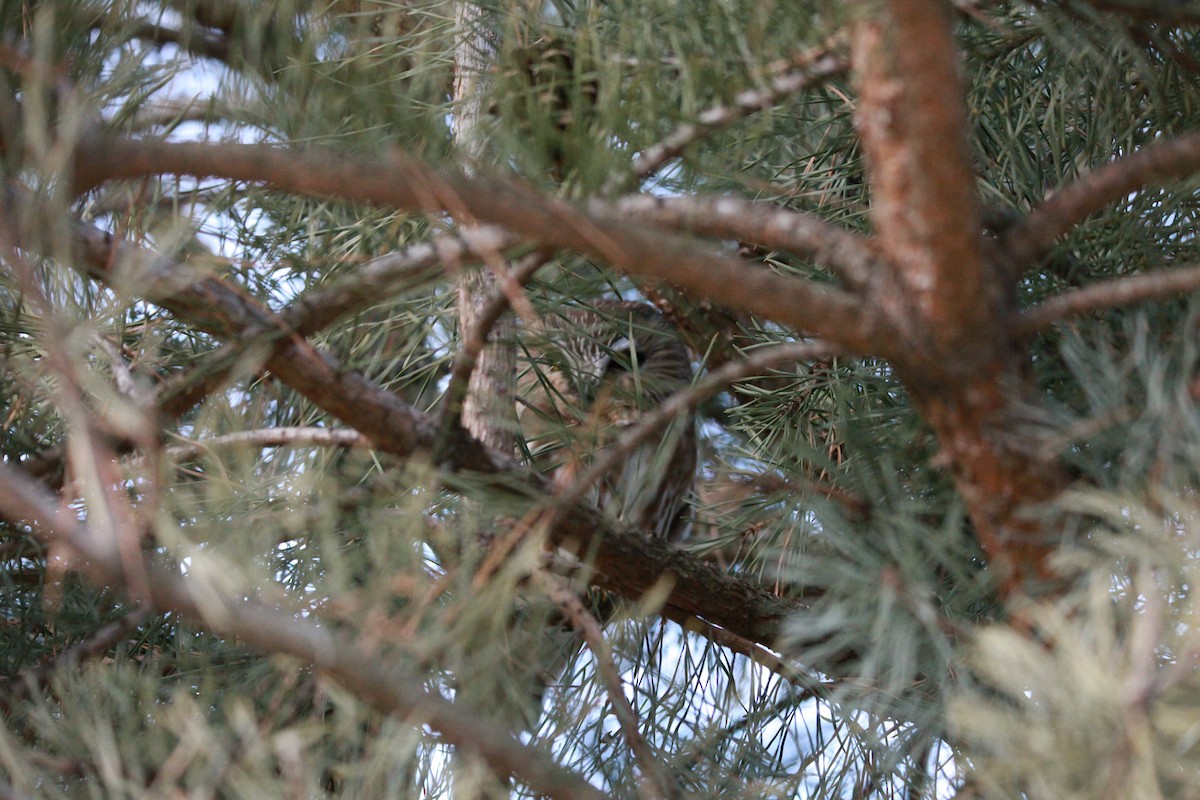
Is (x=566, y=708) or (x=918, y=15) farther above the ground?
(x=918, y=15)

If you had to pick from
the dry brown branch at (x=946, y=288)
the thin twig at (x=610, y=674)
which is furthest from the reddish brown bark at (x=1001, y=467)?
the thin twig at (x=610, y=674)

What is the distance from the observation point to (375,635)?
63 cm

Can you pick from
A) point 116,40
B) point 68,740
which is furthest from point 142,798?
point 116,40

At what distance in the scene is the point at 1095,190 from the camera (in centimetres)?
63

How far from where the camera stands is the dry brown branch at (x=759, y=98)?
0.69 meters

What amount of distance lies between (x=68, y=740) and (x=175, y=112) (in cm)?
49

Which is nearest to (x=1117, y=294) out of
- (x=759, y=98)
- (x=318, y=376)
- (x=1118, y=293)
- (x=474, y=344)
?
(x=1118, y=293)

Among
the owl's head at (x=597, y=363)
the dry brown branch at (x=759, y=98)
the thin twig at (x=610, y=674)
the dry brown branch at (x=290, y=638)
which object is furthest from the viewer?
the owl's head at (x=597, y=363)

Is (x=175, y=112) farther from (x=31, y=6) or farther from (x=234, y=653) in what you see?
(x=234, y=653)

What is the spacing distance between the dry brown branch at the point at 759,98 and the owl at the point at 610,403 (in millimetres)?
178

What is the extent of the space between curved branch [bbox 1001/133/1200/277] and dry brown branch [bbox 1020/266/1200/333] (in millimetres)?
33

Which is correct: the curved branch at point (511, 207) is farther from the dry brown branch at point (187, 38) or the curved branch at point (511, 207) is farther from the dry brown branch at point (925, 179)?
the dry brown branch at point (187, 38)

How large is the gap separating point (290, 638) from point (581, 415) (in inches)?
18.6

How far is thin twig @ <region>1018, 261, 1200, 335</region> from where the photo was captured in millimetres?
581
